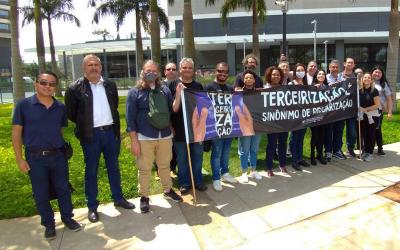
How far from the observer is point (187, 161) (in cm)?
598

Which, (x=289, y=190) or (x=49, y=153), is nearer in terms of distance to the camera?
(x=49, y=153)

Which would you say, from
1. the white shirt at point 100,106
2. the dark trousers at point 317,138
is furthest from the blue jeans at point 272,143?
the white shirt at point 100,106

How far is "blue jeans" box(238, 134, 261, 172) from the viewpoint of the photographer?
6.46m

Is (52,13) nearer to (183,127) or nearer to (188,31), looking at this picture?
(188,31)

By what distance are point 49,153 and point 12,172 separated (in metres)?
3.56

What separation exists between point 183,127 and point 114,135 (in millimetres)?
1002

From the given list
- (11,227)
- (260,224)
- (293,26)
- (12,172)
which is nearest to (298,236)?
(260,224)

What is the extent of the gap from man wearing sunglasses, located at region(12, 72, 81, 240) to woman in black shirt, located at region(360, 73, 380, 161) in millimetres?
5286

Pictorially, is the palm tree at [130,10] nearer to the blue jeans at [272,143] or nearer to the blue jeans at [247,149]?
the blue jeans at [272,143]

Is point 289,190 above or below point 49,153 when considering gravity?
below

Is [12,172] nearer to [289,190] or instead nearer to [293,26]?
[289,190]

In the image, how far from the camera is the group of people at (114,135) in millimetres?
4547

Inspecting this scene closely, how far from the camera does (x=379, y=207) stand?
208 inches

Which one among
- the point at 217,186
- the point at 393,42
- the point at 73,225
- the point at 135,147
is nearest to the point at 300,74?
the point at 217,186
